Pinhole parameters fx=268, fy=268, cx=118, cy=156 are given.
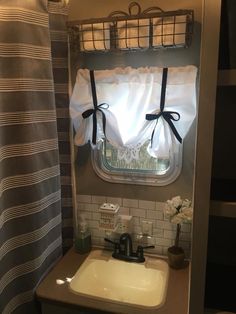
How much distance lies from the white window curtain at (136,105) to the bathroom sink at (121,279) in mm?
655

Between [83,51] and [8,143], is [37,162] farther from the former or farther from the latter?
[83,51]

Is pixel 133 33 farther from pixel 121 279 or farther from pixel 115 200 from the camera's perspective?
pixel 121 279

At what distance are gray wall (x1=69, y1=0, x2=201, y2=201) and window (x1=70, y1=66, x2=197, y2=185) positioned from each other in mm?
51

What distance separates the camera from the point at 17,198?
124 cm

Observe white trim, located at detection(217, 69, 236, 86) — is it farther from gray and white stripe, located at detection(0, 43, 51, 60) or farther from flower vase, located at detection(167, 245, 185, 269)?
flower vase, located at detection(167, 245, 185, 269)

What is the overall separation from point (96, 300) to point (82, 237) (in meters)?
0.45

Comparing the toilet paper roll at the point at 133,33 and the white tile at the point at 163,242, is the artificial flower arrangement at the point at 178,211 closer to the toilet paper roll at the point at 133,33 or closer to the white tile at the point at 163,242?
the white tile at the point at 163,242

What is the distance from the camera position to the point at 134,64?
1.42 m

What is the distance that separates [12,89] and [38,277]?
36.6 inches

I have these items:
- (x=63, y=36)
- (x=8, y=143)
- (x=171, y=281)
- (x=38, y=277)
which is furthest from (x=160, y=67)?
(x=38, y=277)

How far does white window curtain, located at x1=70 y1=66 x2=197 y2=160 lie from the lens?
1.30m

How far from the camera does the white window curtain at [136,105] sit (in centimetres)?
130

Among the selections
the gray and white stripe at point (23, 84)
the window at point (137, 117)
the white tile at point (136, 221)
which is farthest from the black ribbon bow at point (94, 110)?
the white tile at point (136, 221)

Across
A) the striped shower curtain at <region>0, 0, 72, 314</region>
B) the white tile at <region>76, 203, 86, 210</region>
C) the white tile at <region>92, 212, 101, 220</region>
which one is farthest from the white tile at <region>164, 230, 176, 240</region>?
the striped shower curtain at <region>0, 0, 72, 314</region>
